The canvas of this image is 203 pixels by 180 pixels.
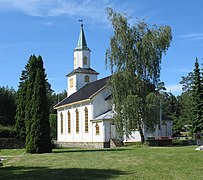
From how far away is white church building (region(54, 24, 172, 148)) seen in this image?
44.0m

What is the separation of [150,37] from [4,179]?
2682cm

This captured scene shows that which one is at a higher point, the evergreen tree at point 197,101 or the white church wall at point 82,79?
the white church wall at point 82,79

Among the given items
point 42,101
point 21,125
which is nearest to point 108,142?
point 21,125

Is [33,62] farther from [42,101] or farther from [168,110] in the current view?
[168,110]

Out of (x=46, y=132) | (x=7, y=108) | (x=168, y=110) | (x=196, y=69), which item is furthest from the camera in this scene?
(x=168, y=110)

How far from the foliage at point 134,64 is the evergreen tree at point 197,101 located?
12.3 meters

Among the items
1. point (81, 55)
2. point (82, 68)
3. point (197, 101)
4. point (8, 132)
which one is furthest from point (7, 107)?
point (197, 101)

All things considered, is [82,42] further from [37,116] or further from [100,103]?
[37,116]

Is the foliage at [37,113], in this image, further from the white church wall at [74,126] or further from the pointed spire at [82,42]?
the pointed spire at [82,42]

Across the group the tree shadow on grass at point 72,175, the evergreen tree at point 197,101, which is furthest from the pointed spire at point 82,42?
the tree shadow on grass at point 72,175

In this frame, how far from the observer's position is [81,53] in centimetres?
5819

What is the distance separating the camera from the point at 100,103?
46969 mm

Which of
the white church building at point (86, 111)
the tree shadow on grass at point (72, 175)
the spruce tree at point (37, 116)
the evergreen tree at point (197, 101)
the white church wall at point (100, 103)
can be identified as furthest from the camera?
the evergreen tree at point (197, 101)

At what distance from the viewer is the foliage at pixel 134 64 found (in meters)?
37.5
